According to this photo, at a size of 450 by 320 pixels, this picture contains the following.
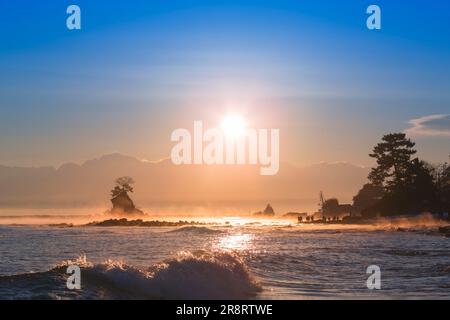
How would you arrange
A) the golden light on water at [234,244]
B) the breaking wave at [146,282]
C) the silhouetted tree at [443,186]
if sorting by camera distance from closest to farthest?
the breaking wave at [146,282] < the golden light on water at [234,244] < the silhouetted tree at [443,186]

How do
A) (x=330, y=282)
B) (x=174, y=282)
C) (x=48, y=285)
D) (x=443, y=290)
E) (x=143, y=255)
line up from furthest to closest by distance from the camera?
(x=143, y=255), (x=330, y=282), (x=443, y=290), (x=174, y=282), (x=48, y=285)

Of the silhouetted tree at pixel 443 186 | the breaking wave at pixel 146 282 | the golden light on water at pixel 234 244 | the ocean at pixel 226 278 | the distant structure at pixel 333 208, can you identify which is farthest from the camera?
the distant structure at pixel 333 208

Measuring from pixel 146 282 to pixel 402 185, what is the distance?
83828 mm

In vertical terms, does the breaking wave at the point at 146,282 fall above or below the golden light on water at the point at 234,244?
above

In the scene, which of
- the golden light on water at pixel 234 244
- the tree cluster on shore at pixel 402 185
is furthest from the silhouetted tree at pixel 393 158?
the golden light on water at pixel 234 244

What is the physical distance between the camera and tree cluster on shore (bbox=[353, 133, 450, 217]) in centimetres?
9119

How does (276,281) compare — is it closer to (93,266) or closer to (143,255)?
(93,266)

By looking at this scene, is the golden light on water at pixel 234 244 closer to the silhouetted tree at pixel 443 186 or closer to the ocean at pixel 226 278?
the ocean at pixel 226 278

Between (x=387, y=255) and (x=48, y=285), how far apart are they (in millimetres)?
20213

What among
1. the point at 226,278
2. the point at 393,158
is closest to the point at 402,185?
the point at 393,158

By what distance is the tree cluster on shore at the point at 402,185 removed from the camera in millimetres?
91188

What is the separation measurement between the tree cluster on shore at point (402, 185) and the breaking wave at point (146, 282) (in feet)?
237
